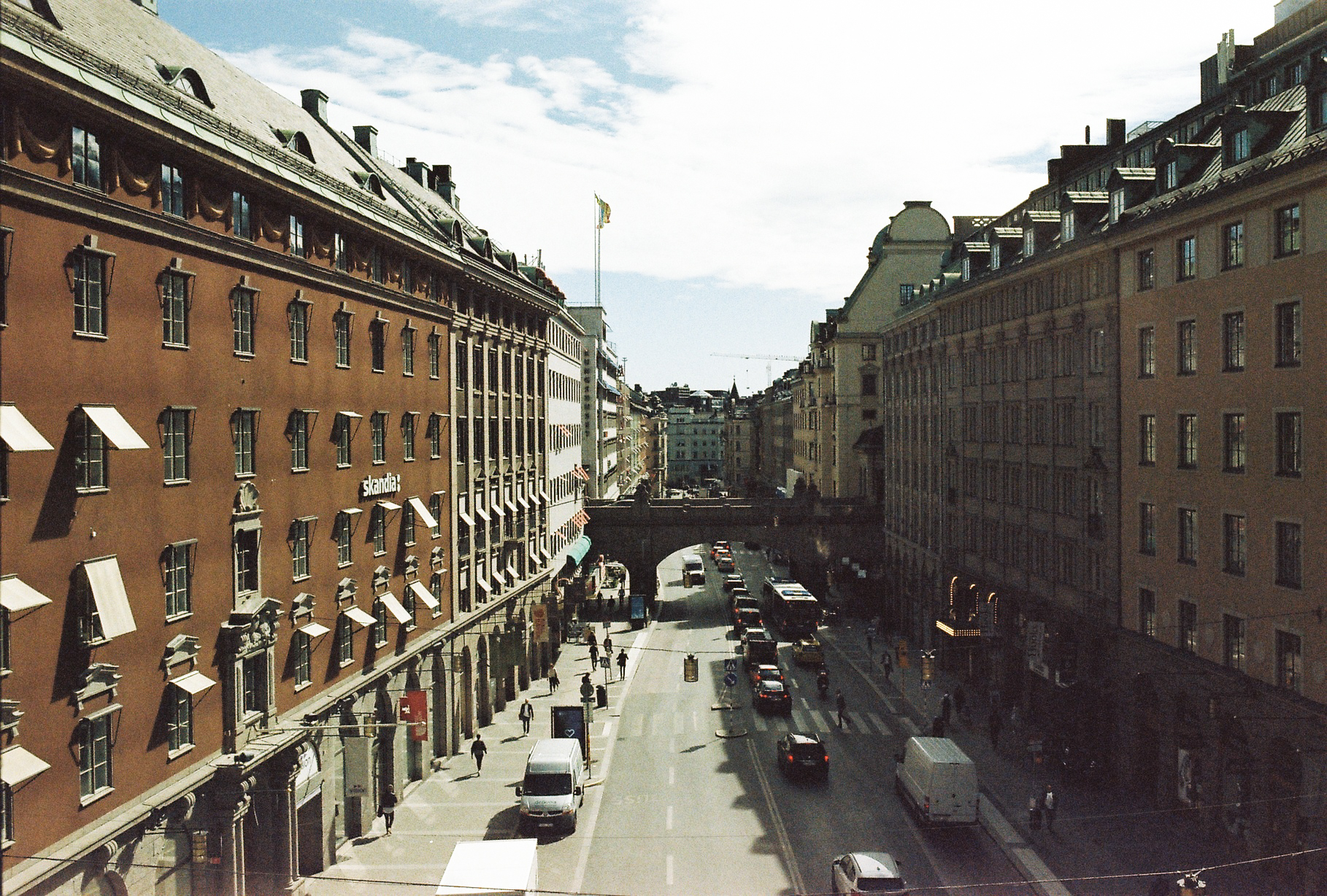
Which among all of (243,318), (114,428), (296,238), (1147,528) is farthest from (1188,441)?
(114,428)

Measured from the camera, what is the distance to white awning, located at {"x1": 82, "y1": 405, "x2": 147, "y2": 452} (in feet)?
75.9

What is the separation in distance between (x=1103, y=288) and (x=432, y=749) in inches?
1367

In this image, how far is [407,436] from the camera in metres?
45.1

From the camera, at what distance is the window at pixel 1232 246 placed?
35.5 meters

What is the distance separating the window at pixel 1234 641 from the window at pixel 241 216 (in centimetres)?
3279

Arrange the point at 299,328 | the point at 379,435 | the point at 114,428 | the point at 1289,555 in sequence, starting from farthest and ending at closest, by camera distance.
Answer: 1. the point at 379,435
2. the point at 299,328
3. the point at 1289,555
4. the point at 114,428

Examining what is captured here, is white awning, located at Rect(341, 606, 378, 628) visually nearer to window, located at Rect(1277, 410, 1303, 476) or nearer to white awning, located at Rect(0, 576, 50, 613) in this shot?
white awning, located at Rect(0, 576, 50, 613)

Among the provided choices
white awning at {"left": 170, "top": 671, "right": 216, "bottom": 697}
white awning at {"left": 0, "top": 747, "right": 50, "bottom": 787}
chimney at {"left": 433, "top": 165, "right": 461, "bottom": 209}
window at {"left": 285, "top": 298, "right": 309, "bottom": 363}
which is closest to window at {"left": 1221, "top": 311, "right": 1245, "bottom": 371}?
window at {"left": 285, "top": 298, "right": 309, "bottom": 363}

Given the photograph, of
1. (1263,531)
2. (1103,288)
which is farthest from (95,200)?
(1103,288)

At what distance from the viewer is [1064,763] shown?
43.7 m

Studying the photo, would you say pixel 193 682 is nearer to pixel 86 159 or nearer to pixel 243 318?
pixel 243 318

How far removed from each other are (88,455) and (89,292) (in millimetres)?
3523

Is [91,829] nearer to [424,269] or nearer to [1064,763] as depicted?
[424,269]

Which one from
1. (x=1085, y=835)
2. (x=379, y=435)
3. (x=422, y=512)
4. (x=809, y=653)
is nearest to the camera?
(x=1085, y=835)
